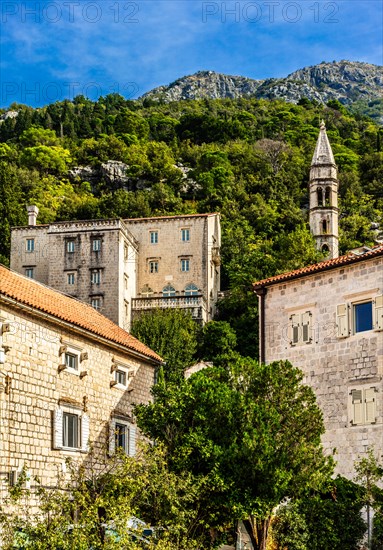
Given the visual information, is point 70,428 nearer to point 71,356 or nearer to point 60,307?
point 71,356

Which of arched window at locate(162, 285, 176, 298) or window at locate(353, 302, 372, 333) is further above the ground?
arched window at locate(162, 285, 176, 298)

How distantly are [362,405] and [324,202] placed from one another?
184ft

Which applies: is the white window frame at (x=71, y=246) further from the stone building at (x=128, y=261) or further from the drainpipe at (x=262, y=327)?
the drainpipe at (x=262, y=327)

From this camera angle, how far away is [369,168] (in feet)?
A: 397

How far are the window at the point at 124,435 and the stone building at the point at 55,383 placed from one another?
0.04 m

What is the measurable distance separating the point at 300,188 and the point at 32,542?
94.6 metres

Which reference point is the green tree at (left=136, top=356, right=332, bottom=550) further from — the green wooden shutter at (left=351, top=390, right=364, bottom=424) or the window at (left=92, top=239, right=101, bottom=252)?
the window at (left=92, top=239, right=101, bottom=252)

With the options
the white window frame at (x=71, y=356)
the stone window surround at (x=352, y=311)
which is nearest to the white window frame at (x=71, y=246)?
the stone window surround at (x=352, y=311)

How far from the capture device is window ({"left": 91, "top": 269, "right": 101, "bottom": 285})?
72.8m

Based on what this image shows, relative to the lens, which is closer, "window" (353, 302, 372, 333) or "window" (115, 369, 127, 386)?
"window" (353, 302, 372, 333)

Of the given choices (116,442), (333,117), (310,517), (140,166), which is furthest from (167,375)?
(333,117)

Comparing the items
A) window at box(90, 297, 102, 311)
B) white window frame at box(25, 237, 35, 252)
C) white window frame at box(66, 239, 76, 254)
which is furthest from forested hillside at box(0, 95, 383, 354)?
window at box(90, 297, 102, 311)

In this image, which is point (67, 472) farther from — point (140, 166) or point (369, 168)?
point (369, 168)

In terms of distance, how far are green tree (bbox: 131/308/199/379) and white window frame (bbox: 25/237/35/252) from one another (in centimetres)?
1375
